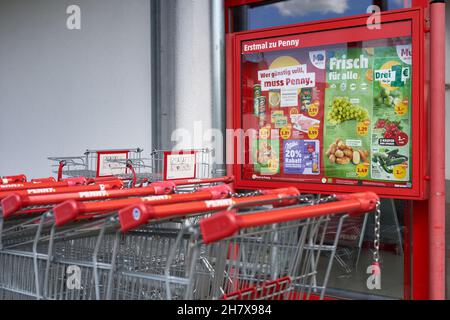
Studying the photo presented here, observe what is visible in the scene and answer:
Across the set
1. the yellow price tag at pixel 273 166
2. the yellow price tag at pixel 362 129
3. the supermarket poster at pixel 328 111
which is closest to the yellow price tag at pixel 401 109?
the supermarket poster at pixel 328 111

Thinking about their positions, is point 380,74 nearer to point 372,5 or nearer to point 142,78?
point 372,5

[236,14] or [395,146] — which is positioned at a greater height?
[236,14]

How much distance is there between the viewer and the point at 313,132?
5.07 m

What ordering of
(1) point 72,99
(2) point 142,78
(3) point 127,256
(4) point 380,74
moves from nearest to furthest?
(3) point 127,256, (4) point 380,74, (2) point 142,78, (1) point 72,99

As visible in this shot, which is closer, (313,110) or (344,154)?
(344,154)

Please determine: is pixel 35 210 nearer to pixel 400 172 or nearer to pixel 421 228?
pixel 400 172

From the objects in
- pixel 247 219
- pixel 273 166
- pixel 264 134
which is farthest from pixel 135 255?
pixel 264 134

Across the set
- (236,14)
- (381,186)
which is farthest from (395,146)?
(236,14)

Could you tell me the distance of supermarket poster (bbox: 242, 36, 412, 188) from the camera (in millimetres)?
4609

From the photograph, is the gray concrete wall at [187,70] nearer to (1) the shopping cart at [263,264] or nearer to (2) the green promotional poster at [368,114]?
(2) the green promotional poster at [368,114]

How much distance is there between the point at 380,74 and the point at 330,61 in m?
0.43

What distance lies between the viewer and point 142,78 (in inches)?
262

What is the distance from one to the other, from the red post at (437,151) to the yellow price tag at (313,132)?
94cm

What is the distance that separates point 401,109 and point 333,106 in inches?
22.0
